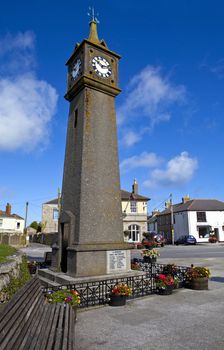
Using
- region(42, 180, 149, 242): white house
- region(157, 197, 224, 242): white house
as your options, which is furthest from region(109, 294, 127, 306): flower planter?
region(157, 197, 224, 242): white house

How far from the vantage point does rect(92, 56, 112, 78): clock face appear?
11.7 meters

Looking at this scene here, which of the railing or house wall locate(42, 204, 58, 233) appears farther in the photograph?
house wall locate(42, 204, 58, 233)

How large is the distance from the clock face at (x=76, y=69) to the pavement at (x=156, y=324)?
31.7ft

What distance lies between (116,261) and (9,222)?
51836 millimetres

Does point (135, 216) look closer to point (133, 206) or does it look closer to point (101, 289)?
point (133, 206)

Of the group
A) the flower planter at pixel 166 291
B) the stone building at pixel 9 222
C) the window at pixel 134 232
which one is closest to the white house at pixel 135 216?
the window at pixel 134 232

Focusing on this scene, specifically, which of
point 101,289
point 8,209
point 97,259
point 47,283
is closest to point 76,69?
point 97,259

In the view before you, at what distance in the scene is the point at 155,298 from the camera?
8445 mm

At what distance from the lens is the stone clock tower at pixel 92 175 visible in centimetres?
959

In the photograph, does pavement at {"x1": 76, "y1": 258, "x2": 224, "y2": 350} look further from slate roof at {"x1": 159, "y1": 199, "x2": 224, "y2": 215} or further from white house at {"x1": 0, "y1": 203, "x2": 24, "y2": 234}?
white house at {"x1": 0, "y1": 203, "x2": 24, "y2": 234}

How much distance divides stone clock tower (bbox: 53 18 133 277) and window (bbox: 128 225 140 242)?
32307 mm

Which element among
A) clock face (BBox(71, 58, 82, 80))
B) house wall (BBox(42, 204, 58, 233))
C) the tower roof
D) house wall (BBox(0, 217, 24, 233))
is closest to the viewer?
clock face (BBox(71, 58, 82, 80))

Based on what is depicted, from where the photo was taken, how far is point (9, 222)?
5631 centimetres

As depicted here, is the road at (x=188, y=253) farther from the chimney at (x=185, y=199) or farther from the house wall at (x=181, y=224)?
the chimney at (x=185, y=199)
